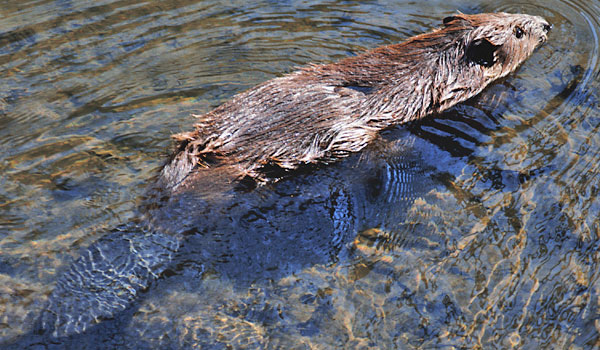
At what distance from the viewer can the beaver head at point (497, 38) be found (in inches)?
163

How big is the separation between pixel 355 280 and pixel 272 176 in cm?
91

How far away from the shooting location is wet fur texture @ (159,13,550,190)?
11.0 feet

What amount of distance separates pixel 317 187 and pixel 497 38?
2.00 metres

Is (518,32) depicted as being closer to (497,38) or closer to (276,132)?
(497,38)

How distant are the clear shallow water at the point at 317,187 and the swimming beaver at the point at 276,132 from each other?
0.42 ft

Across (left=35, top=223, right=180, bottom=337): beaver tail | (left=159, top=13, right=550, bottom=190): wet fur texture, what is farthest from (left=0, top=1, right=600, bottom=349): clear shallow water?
(left=159, top=13, right=550, bottom=190): wet fur texture

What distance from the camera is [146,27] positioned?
Answer: 16.0 ft

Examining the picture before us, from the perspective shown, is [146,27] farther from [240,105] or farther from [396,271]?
[396,271]

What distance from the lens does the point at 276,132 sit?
3404 mm

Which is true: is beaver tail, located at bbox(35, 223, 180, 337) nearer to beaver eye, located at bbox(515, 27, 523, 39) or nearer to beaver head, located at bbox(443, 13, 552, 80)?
beaver head, located at bbox(443, 13, 552, 80)

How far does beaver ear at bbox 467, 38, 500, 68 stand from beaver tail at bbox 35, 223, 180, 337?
2.64 meters

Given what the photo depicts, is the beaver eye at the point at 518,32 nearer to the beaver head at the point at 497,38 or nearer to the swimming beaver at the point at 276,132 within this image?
the beaver head at the point at 497,38

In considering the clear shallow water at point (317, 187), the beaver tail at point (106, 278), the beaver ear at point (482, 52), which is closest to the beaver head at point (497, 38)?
the beaver ear at point (482, 52)

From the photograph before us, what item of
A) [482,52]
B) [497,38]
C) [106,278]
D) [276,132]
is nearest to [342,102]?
[276,132]
